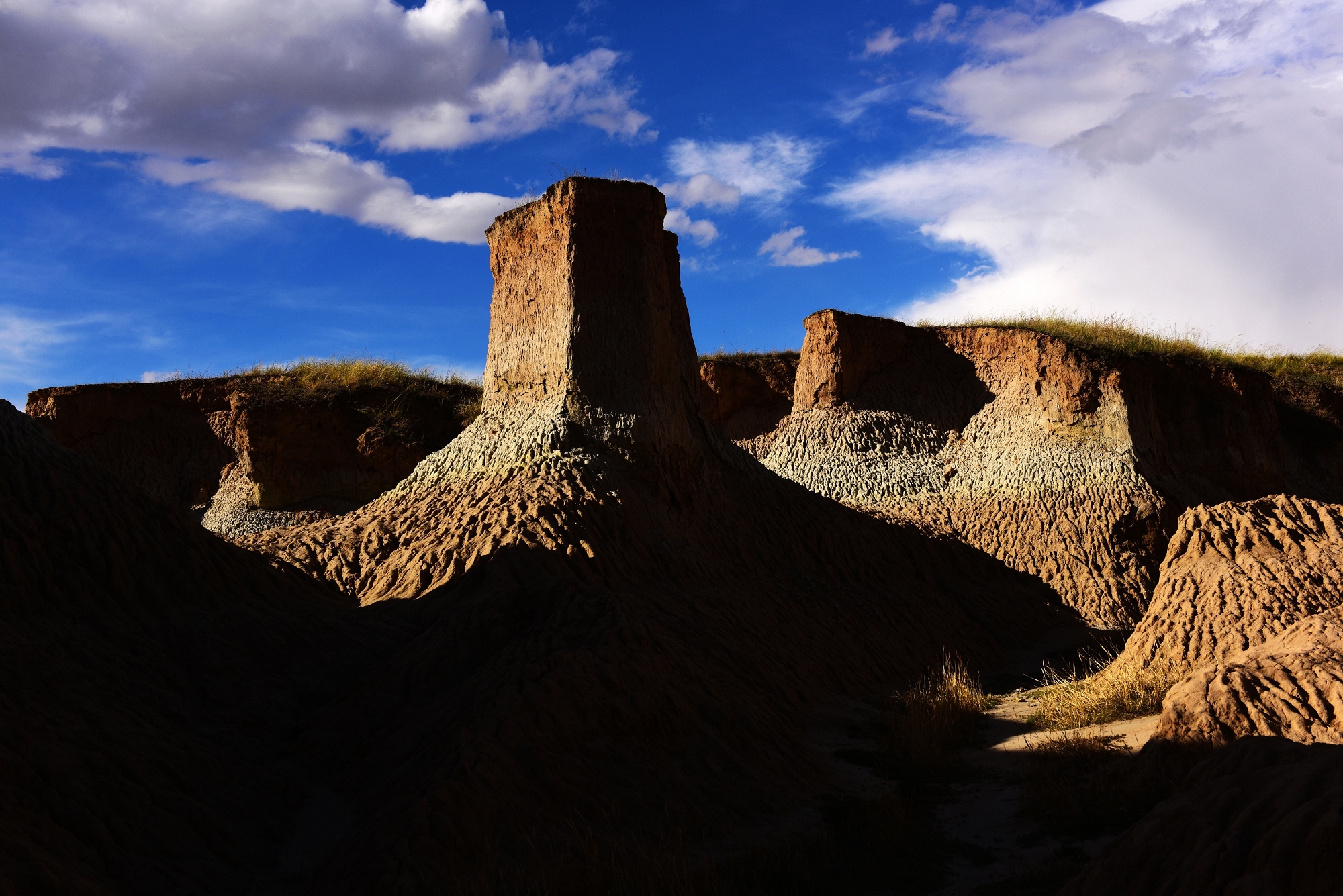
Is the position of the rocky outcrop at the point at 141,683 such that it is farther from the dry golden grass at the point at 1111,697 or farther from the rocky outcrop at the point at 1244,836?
the dry golden grass at the point at 1111,697

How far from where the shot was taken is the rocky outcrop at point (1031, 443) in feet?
63.6

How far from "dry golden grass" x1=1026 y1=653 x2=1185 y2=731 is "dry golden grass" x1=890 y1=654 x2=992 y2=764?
0.71 metres

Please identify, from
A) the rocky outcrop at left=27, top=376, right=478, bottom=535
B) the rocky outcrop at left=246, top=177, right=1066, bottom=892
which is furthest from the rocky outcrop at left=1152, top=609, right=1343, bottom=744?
the rocky outcrop at left=27, top=376, right=478, bottom=535

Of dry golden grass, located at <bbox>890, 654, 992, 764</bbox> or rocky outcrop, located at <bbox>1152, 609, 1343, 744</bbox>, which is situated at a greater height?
rocky outcrop, located at <bbox>1152, 609, 1343, 744</bbox>

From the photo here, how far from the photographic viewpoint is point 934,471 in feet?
73.7

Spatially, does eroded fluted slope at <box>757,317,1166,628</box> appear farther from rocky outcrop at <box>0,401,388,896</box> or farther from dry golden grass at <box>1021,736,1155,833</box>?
rocky outcrop at <box>0,401,388,896</box>

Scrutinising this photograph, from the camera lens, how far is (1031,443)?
2147 cm

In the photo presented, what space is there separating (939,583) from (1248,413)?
12.8 meters

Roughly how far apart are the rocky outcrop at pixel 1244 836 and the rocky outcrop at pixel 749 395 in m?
22.9

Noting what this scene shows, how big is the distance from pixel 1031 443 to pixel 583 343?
1185cm

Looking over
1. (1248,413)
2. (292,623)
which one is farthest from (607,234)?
(1248,413)

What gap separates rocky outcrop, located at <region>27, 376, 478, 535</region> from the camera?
2355cm

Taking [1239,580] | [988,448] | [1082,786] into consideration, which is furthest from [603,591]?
[988,448]

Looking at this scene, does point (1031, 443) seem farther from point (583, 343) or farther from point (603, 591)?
point (603, 591)
